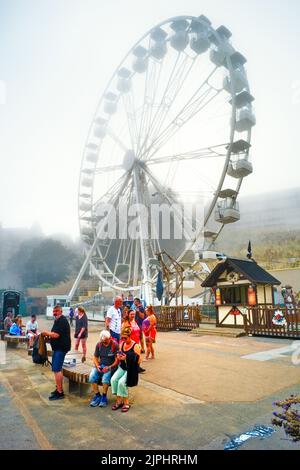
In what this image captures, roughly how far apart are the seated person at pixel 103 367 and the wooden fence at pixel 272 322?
9.11 meters

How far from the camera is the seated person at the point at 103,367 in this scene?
5.17m

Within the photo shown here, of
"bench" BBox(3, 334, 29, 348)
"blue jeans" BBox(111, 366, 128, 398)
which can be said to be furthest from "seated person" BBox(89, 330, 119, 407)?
"bench" BBox(3, 334, 29, 348)

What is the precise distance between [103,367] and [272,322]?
964cm

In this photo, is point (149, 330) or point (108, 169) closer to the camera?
point (149, 330)

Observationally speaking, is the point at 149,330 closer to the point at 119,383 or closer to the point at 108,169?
the point at 119,383

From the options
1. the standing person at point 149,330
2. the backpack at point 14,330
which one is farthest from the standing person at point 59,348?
the backpack at point 14,330

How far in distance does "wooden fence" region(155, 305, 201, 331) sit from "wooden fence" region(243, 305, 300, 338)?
3.27 m

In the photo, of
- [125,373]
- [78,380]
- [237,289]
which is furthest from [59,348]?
[237,289]

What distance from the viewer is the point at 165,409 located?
4781 mm

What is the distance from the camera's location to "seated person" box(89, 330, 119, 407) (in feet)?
17.0

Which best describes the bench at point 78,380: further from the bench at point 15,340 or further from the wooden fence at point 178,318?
the wooden fence at point 178,318

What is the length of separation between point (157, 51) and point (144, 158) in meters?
8.14

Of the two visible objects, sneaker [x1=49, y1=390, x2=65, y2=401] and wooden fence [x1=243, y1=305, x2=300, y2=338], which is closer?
sneaker [x1=49, y1=390, x2=65, y2=401]

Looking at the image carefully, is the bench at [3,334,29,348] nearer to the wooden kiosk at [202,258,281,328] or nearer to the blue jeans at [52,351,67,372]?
the blue jeans at [52,351,67,372]
